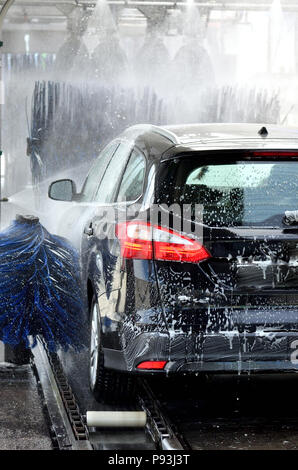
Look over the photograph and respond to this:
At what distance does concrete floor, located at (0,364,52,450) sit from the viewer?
6145mm

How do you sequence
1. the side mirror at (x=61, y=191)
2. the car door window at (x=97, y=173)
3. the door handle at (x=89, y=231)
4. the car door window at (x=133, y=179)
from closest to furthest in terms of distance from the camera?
1. the car door window at (x=133, y=179)
2. the door handle at (x=89, y=231)
3. the car door window at (x=97, y=173)
4. the side mirror at (x=61, y=191)

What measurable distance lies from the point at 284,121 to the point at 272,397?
9.51 m

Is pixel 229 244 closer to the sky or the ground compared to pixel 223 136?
closer to the ground

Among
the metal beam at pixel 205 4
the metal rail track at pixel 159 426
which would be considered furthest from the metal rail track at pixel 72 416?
the metal beam at pixel 205 4

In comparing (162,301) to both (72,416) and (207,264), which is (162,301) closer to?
(207,264)

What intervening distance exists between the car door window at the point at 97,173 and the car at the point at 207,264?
1783 mm

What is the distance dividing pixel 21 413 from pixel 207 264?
165 centimetres

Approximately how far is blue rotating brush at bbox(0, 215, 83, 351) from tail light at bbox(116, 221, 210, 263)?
2.19 meters

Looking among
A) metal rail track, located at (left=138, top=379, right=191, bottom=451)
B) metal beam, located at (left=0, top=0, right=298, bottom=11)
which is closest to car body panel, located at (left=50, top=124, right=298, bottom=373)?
metal rail track, located at (left=138, top=379, right=191, bottom=451)

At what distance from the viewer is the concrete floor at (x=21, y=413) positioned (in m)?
6.14

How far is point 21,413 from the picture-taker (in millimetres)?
6840

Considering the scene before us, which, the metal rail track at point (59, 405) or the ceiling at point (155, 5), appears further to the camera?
the ceiling at point (155, 5)

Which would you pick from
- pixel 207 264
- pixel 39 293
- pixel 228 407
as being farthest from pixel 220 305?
pixel 39 293

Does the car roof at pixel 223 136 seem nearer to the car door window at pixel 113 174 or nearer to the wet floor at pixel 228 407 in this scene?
the car door window at pixel 113 174
